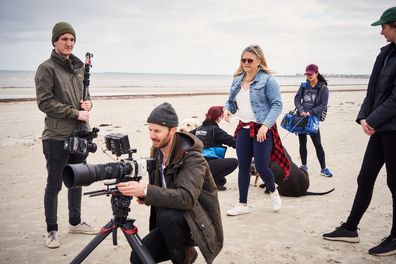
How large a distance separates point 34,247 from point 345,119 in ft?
42.6

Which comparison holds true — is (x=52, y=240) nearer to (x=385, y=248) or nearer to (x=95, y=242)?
(x=95, y=242)

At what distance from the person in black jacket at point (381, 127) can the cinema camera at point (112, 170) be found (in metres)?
2.23

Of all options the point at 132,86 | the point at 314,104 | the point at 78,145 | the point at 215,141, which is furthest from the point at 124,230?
the point at 132,86

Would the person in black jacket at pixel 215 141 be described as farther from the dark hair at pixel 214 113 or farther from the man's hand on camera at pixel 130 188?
the man's hand on camera at pixel 130 188

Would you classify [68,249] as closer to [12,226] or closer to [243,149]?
[12,226]

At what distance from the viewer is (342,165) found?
7004 millimetres

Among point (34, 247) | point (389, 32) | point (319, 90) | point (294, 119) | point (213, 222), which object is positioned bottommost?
point (34, 247)

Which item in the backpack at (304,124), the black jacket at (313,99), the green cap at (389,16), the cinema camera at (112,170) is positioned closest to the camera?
the cinema camera at (112,170)

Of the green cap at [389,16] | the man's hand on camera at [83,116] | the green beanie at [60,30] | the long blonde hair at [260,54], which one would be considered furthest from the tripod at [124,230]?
the green cap at [389,16]

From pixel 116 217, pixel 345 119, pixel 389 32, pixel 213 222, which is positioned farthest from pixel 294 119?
pixel 345 119

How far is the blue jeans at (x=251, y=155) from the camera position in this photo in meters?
4.23

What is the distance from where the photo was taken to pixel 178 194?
7.94 feet

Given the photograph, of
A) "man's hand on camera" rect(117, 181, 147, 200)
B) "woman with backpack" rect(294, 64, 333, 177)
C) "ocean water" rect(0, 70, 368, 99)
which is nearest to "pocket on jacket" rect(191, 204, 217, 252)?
"man's hand on camera" rect(117, 181, 147, 200)

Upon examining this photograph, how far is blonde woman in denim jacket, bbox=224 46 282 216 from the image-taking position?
165 inches
